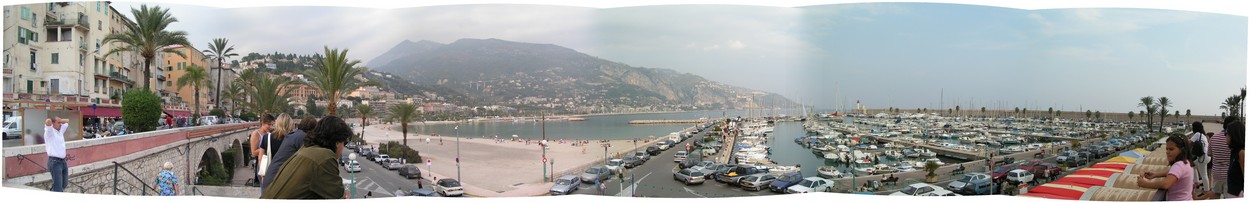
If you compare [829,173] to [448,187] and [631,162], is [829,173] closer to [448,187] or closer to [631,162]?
[631,162]

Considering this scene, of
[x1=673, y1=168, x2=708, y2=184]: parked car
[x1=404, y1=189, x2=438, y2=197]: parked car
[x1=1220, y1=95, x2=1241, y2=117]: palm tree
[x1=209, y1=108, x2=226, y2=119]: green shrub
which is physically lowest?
[x1=404, y1=189, x2=438, y2=197]: parked car

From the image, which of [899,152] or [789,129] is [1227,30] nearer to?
[899,152]

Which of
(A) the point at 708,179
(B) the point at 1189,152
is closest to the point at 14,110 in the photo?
(A) the point at 708,179

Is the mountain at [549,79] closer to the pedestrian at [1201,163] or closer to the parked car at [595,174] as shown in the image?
the parked car at [595,174]

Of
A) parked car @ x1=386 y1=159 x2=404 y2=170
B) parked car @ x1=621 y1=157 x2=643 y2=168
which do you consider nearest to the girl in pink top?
parked car @ x1=621 y1=157 x2=643 y2=168

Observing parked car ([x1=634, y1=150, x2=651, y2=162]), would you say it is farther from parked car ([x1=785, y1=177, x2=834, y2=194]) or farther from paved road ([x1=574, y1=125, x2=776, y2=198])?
parked car ([x1=785, y1=177, x2=834, y2=194])

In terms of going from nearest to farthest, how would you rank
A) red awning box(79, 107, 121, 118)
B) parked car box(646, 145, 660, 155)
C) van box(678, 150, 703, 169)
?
1. red awning box(79, 107, 121, 118)
2. van box(678, 150, 703, 169)
3. parked car box(646, 145, 660, 155)
